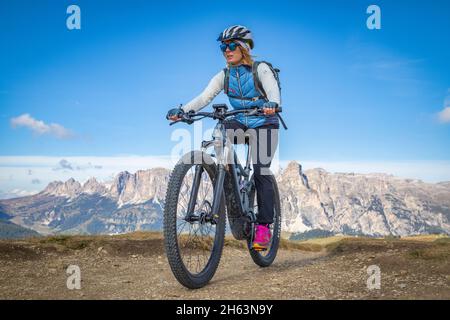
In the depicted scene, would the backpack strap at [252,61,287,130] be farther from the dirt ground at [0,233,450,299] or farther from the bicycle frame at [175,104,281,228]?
the dirt ground at [0,233,450,299]

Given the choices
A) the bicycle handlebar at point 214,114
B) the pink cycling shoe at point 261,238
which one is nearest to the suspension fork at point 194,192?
the bicycle handlebar at point 214,114

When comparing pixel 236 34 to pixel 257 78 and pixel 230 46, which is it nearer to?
pixel 230 46

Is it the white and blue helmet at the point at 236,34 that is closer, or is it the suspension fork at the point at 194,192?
the suspension fork at the point at 194,192

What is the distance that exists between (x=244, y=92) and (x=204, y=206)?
2360mm

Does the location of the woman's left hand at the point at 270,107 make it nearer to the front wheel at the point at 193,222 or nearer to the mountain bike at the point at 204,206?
the mountain bike at the point at 204,206

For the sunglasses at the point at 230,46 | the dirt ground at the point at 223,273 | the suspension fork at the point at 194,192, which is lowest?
the dirt ground at the point at 223,273

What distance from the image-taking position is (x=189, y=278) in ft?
21.7

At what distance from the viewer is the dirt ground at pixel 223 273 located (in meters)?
6.51

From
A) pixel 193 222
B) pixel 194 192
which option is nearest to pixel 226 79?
pixel 194 192

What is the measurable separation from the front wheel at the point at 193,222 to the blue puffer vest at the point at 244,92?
134cm

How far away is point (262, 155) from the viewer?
26.9ft

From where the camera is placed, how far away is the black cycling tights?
8070 mm
